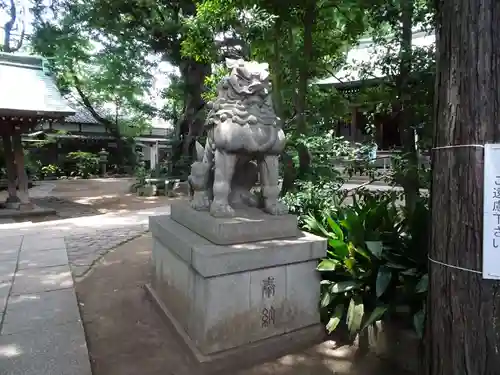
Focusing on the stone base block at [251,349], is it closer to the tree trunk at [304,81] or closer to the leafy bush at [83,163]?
the tree trunk at [304,81]

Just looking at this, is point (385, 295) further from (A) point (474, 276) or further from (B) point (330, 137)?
(B) point (330, 137)

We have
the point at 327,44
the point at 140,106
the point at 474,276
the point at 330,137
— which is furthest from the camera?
the point at 140,106

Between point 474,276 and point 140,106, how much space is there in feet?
57.1

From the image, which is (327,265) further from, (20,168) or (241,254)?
(20,168)

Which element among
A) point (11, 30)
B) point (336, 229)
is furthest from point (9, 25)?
point (336, 229)

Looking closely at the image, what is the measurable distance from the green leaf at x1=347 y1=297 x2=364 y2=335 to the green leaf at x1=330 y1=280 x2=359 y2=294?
119mm

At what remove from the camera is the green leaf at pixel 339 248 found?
296cm

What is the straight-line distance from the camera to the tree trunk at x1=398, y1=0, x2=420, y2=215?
4020 mm

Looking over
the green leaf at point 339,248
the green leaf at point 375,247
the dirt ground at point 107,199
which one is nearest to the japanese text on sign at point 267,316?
the green leaf at point 339,248

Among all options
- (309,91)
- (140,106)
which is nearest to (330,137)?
(309,91)

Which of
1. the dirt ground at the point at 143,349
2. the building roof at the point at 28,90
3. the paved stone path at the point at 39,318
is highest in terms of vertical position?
the building roof at the point at 28,90

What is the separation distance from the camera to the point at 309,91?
5.45 m

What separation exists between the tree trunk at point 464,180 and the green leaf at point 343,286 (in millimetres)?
1166

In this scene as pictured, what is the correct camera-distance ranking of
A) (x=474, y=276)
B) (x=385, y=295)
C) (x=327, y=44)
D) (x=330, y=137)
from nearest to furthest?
1. (x=474, y=276)
2. (x=385, y=295)
3. (x=330, y=137)
4. (x=327, y=44)
